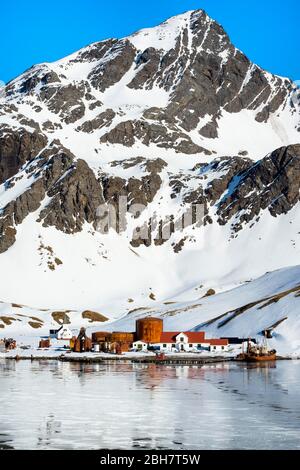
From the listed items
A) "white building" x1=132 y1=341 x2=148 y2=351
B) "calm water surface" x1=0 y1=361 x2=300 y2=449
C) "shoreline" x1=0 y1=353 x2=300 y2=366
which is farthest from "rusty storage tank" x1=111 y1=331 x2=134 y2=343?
"calm water surface" x1=0 y1=361 x2=300 y2=449

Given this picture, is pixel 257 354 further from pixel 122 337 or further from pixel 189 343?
pixel 122 337

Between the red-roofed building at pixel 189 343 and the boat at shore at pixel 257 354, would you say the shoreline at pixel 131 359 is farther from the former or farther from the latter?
the red-roofed building at pixel 189 343

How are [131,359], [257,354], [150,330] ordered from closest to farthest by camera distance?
[257,354] < [131,359] < [150,330]

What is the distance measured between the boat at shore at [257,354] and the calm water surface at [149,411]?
4003 cm

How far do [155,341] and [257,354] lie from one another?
122 ft

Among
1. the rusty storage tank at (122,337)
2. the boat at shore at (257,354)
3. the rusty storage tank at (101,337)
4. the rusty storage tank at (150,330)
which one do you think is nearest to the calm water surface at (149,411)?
the boat at shore at (257,354)

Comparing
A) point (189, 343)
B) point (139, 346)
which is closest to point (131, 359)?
point (189, 343)

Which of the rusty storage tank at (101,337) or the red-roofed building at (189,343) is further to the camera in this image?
the rusty storage tank at (101,337)

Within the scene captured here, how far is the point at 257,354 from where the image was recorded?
5566 inches

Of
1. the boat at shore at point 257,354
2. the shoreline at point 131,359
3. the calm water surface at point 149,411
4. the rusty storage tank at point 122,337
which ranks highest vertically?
the rusty storage tank at point 122,337

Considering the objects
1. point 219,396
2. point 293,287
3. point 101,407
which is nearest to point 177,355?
point 293,287

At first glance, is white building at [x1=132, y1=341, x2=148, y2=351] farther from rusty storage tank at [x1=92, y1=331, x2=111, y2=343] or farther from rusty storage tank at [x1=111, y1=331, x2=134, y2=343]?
rusty storage tank at [x1=92, y1=331, x2=111, y2=343]

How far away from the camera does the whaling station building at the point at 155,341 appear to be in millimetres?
163375
